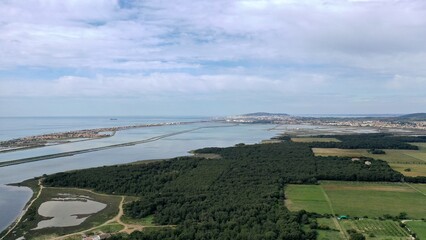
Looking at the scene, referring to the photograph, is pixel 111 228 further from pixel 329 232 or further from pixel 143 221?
pixel 329 232

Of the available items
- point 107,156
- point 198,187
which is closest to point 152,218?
point 198,187

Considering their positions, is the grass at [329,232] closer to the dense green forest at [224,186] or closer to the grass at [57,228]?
the dense green forest at [224,186]

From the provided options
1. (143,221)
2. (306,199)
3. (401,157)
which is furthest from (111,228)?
(401,157)

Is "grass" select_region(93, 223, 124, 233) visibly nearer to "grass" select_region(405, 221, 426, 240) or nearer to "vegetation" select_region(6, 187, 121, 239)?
"vegetation" select_region(6, 187, 121, 239)

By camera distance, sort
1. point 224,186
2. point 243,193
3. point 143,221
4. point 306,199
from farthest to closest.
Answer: point 224,186 < point 243,193 < point 306,199 < point 143,221

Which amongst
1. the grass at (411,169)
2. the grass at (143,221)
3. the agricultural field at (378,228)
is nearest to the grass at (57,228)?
the grass at (143,221)

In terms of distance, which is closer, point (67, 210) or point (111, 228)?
point (111, 228)
